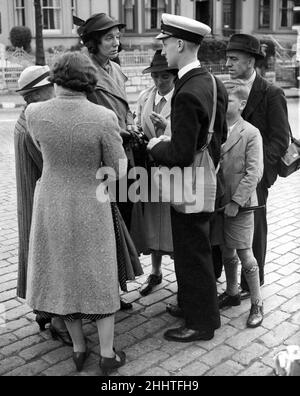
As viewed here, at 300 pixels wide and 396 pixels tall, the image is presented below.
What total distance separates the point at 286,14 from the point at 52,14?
13220 millimetres

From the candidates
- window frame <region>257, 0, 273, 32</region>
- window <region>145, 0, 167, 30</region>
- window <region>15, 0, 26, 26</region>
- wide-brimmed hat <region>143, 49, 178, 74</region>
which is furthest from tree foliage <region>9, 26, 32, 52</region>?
wide-brimmed hat <region>143, 49, 178, 74</region>

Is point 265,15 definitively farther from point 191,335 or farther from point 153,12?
point 191,335

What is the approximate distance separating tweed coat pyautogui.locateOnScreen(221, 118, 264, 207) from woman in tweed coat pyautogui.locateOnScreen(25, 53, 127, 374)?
3.29ft

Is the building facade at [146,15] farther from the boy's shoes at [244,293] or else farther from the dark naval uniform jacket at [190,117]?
the dark naval uniform jacket at [190,117]

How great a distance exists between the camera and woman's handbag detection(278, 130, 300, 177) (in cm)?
434

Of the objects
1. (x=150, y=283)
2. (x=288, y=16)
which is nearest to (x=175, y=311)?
(x=150, y=283)

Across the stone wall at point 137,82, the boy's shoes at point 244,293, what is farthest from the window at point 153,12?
the boy's shoes at point 244,293

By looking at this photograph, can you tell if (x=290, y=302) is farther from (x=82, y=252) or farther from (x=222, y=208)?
(x=82, y=252)

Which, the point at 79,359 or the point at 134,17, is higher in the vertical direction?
the point at 134,17

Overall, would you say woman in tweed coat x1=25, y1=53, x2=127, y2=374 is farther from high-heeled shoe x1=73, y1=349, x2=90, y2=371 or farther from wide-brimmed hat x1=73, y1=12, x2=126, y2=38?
wide-brimmed hat x1=73, y1=12, x2=126, y2=38

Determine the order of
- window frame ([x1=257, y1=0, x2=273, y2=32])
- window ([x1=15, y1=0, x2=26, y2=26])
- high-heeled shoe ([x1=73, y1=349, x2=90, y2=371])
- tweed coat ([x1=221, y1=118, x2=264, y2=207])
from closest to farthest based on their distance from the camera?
high-heeled shoe ([x1=73, y1=349, x2=90, y2=371]), tweed coat ([x1=221, y1=118, x2=264, y2=207]), window ([x1=15, y1=0, x2=26, y2=26]), window frame ([x1=257, y1=0, x2=273, y2=32])

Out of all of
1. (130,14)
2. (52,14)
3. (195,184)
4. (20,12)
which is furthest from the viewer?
(130,14)

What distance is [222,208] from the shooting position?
394cm

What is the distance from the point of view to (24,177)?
366 centimetres
